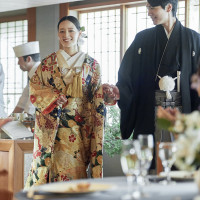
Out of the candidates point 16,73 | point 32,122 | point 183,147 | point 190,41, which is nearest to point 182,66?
point 190,41

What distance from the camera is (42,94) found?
3551 mm

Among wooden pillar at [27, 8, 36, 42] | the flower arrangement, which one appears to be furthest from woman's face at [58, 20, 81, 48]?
wooden pillar at [27, 8, 36, 42]

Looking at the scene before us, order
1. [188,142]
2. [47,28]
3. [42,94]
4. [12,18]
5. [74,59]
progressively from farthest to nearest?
[12,18], [47,28], [74,59], [42,94], [188,142]

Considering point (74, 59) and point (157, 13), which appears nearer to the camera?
point (157, 13)

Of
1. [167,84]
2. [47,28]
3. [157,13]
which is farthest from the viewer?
[47,28]

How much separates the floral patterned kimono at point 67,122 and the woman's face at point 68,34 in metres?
0.12

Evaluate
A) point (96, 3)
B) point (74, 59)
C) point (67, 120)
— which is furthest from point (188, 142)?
point (96, 3)

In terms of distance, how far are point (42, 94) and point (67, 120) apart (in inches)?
9.8

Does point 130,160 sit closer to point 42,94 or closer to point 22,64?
point 42,94

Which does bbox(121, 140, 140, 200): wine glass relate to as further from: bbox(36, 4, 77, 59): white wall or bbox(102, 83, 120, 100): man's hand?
bbox(36, 4, 77, 59): white wall

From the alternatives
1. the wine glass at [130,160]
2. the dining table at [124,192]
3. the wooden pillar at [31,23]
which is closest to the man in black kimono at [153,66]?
the dining table at [124,192]

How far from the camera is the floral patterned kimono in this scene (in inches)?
140

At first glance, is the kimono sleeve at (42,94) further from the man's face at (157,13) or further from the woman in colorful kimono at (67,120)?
the man's face at (157,13)

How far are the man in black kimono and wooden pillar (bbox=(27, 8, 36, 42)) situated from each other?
451 cm
